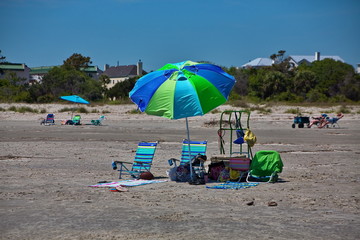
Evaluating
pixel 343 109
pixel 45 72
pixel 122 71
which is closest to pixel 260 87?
pixel 343 109

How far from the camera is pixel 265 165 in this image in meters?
11.6

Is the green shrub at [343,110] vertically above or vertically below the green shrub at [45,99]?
below

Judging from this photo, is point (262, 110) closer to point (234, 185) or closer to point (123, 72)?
point (234, 185)

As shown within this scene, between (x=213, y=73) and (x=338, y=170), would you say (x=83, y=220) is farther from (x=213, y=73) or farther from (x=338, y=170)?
(x=338, y=170)

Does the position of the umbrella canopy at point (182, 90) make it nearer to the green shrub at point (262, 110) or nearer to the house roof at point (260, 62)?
the green shrub at point (262, 110)

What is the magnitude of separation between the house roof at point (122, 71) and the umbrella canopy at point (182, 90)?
107 meters

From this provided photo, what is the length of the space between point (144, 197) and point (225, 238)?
3.24 meters

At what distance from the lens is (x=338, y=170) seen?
44.1 ft

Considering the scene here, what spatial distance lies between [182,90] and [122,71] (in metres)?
111

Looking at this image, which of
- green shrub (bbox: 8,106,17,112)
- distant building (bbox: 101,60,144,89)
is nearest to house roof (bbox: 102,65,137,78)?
distant building (bbox: 101,60,144,89)

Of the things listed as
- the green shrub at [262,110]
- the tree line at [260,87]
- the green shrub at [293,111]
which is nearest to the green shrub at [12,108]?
the tree line at [260,87]

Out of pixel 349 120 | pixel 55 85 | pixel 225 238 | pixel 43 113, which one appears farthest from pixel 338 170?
pixel 55 85

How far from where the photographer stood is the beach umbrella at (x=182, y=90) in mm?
10602

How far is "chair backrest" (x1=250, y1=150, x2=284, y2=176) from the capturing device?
37.9ft
